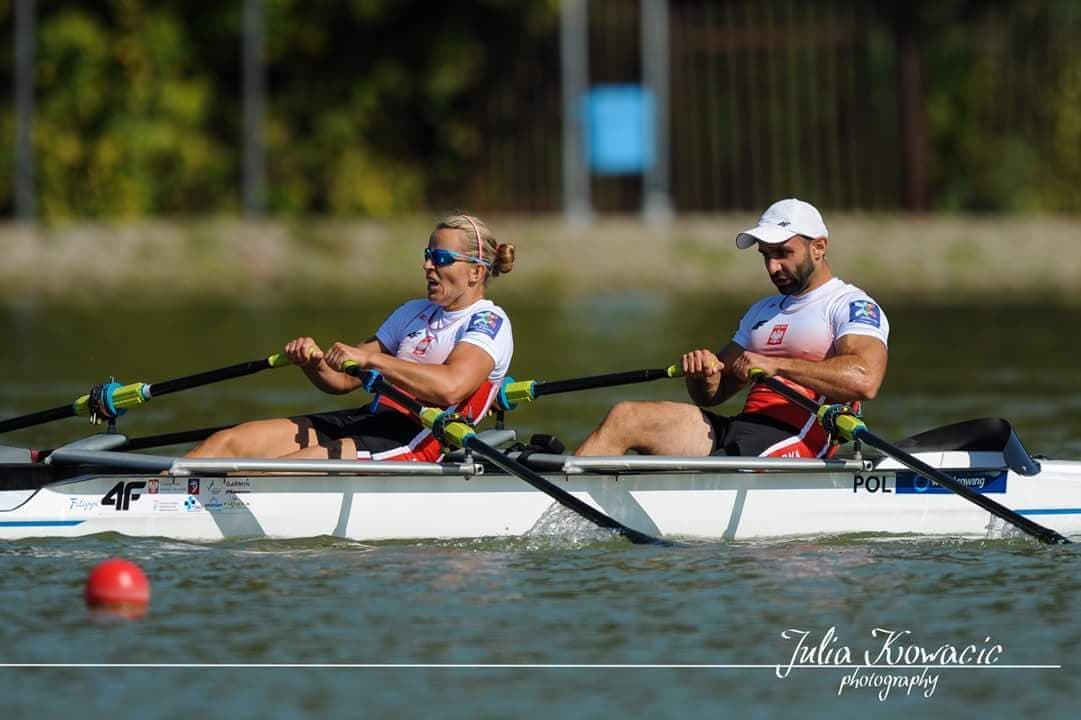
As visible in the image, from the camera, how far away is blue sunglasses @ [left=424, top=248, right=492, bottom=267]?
33.4ft

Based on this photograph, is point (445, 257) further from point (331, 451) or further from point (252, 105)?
point (252, 105)

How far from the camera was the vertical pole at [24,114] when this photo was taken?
31.0 meters

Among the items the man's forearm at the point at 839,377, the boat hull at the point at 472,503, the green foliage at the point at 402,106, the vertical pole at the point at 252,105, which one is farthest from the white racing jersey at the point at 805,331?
the vertical pole at the point at 252,105

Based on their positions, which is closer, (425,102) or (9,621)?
(9,621)

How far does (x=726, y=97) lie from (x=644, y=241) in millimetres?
2693

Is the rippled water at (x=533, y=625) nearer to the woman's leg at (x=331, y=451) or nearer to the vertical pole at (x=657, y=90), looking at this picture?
the woman's leg at (x=331, y=451)

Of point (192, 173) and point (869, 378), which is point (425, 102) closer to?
point (192, 173)

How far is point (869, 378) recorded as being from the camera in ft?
32.8

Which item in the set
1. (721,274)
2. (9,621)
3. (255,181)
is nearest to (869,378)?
(9,621)

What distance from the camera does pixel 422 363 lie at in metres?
10.3

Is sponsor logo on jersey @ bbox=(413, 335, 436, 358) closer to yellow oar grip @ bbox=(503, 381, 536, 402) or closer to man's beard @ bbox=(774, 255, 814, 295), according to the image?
yellow oar grip @ bbox=(503, 381, 536, 402)

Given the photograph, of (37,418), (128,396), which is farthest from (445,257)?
(37,418)

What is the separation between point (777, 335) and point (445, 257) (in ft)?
A: 5.44

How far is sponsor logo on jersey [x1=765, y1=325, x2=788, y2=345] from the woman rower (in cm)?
127
